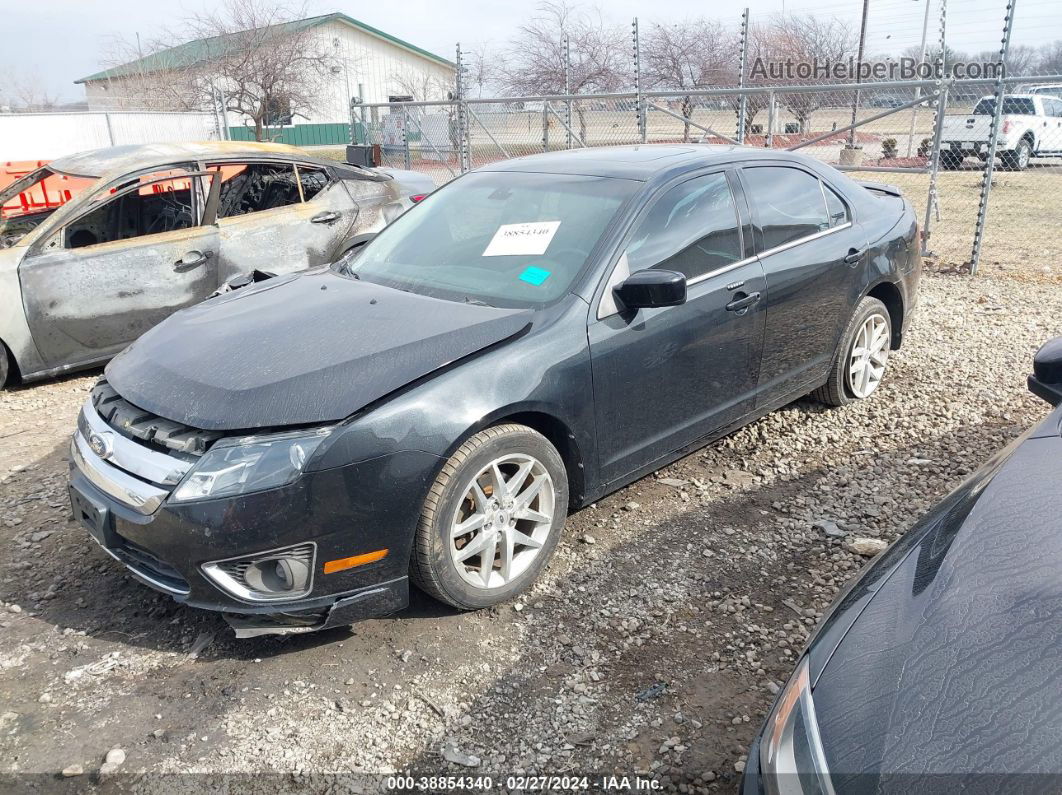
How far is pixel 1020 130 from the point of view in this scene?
18125 millimetres

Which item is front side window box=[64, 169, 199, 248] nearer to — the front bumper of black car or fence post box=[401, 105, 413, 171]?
the front bumper of black car

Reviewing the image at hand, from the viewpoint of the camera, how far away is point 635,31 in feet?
40.6

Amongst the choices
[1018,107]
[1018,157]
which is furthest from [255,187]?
[1018,107]

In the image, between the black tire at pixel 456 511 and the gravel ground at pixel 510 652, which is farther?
the black tire at pixel 456 511

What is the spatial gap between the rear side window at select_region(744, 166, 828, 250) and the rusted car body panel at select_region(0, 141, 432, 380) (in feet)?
11.7

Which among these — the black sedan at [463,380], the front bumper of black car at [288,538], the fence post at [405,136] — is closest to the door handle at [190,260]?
the black sedan at [463,380]

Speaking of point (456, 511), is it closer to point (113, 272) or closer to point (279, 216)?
point (113, 272)

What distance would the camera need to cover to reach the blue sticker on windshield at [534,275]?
3387mm

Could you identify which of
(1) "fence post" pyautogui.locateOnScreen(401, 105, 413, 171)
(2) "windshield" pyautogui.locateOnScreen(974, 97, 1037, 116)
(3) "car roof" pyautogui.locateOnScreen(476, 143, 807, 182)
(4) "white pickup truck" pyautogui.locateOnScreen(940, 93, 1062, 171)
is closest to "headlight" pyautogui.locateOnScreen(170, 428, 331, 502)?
(3) "car roof" pyautogui.locateOnScreen(476, 143, 807, 182)

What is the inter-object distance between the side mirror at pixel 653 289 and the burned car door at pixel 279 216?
3598 millimetres

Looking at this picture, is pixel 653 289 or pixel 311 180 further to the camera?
pixel 311 180

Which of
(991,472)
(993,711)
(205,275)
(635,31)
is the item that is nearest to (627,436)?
(991,472)

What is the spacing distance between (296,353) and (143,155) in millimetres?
3810

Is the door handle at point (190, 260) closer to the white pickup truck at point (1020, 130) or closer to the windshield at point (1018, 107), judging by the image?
the white pickup truck at point (1020, 130)
